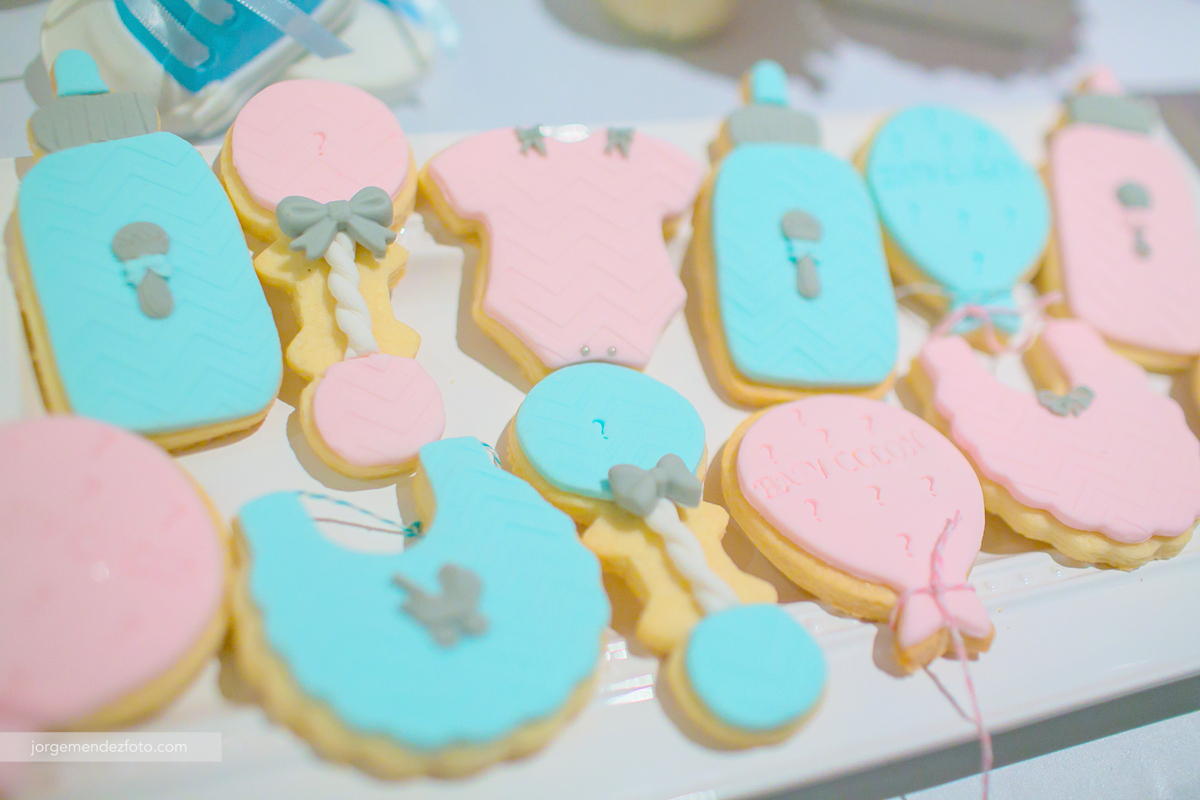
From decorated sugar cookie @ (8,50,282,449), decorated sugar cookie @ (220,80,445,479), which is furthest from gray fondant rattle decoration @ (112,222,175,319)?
decorated sugar cookie @ (220,80,445,479)

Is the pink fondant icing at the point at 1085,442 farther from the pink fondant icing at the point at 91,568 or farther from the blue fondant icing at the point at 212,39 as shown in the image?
the blue fondant icing at the point at 212,39

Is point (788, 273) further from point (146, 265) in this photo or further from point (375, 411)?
point (146, 265)

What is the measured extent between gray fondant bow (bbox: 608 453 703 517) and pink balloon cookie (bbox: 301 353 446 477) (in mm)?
205

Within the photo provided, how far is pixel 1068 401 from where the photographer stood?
99 cm

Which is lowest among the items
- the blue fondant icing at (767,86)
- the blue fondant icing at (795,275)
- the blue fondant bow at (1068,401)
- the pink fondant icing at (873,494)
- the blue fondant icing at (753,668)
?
the blue fondant icing at (753,668)

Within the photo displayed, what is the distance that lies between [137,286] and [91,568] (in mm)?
299

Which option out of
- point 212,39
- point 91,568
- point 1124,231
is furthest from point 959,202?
point 91,568

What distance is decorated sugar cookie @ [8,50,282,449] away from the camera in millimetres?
742

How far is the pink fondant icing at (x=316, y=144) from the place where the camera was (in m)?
0.89

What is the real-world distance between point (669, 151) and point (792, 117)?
0.72 ft

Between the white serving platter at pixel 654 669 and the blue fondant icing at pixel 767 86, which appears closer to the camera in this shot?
the white serving platter at pixel 654 669

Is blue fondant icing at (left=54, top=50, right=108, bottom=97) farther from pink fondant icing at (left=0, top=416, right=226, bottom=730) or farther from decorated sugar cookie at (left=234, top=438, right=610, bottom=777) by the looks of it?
decorated sugar cookie at (left=234, top=438, right=610, bottom=777)

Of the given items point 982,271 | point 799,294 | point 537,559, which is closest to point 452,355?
point 537,559

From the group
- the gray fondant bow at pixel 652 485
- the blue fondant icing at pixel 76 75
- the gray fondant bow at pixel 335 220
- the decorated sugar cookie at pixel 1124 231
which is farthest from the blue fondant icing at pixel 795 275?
the blue fondant icing at pixel 76 75
